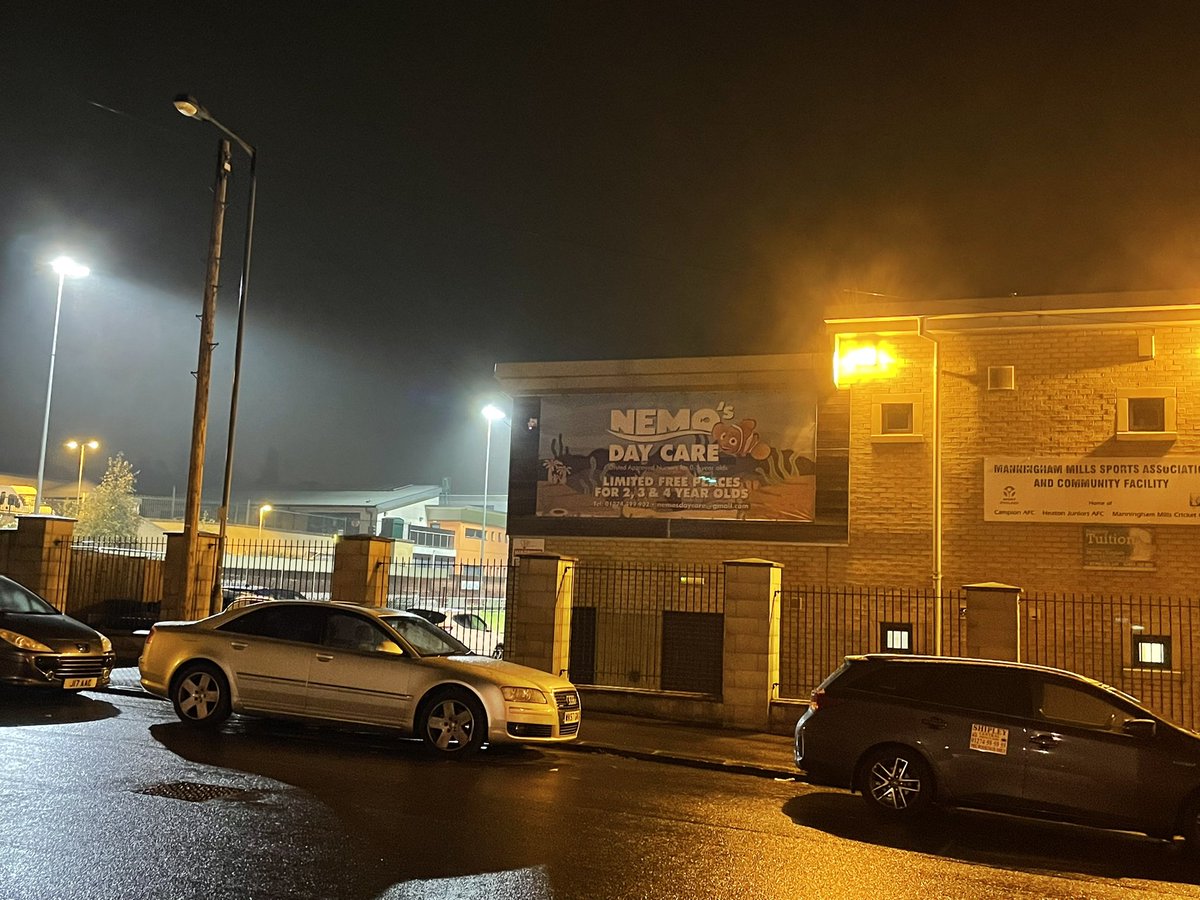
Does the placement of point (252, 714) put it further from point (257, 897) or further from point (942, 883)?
point (942, 883)

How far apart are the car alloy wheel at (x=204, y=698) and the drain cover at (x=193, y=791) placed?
294 cm

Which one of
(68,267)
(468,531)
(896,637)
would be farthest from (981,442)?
(468,531)

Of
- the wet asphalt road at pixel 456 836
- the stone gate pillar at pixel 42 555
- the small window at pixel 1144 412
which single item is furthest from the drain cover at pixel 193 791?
the small window at pixel 1144 412

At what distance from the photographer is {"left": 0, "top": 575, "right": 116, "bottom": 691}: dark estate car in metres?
11.5

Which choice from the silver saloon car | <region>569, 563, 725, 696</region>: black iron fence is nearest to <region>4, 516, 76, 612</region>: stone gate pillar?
the silver saloon car

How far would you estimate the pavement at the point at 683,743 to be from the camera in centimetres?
1102

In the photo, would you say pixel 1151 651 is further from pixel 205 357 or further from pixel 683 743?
pixel 205 357

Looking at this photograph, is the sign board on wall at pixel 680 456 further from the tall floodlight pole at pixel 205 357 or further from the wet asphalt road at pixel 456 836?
the wet asphalt road at pixel 456 836

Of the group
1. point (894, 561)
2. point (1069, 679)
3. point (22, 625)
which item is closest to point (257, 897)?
point (1069, 679)

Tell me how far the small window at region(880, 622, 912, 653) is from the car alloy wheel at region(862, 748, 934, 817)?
998 centimetres

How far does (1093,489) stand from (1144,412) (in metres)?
1.61

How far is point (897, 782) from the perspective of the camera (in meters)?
8.54

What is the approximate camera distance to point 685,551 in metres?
20.1

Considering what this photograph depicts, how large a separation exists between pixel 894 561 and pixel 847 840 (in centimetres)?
1181
